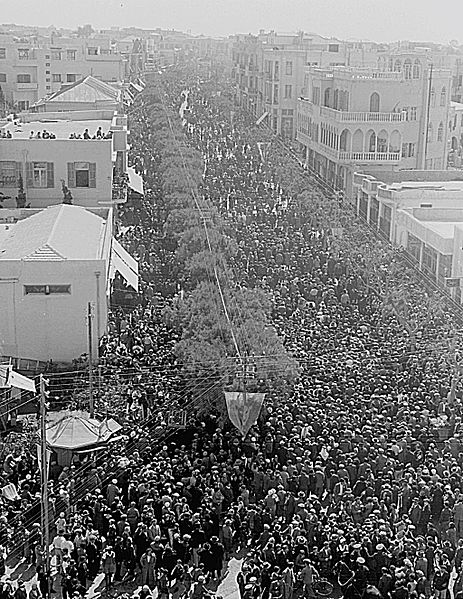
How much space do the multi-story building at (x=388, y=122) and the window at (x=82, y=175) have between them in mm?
11794

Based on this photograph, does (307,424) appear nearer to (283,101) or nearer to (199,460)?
(199,460)

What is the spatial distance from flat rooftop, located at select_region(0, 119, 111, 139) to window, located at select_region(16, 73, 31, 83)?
2494 cm

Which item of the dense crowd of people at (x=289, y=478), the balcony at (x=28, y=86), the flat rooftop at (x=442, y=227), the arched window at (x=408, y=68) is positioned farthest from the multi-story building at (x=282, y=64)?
the dense crowd of people at (x=289, y=478)

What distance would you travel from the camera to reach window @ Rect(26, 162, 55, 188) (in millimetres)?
26422

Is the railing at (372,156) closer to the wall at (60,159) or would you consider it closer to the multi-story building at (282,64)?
the wall at (60,159)

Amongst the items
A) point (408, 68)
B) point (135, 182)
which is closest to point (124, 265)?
point (135, 182)

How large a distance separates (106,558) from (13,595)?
42.2 inches

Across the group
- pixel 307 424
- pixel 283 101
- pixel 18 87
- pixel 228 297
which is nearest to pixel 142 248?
pixel 228 297

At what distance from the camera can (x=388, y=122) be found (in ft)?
120

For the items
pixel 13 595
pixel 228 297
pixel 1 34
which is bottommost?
pixel 13 595

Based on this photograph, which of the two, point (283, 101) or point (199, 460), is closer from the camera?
point (199, 460)

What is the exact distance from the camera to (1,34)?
192 ft

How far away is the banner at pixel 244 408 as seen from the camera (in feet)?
43.5

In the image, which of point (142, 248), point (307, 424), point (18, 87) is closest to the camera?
point (307, 424)
